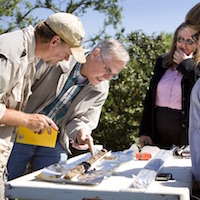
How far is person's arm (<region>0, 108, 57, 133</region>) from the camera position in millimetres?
2385

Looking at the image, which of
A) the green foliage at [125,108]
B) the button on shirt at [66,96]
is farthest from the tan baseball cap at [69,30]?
the green foliage at [125,108]

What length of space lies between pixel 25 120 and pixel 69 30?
0.62m

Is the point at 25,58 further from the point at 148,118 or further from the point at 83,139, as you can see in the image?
the point at 148,118

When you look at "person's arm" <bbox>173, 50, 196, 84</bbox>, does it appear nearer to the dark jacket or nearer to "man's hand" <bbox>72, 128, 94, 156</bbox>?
the dark jacket

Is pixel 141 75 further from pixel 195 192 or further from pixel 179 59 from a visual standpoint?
pixel 195 192

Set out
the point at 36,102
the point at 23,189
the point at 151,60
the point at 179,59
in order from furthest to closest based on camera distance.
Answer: the point at 151,60 < the point at 179,59 < the point at 36,102 < the point at 23,189

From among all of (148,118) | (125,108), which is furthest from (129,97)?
(148,118)

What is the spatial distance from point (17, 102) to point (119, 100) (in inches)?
168

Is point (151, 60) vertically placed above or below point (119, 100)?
above

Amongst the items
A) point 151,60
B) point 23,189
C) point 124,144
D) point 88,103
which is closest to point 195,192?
point 23,189

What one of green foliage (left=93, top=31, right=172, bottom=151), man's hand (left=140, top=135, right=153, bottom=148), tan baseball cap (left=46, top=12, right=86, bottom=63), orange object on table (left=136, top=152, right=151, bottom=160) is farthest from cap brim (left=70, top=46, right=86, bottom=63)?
green foliage (left=93, top=31, right=172, bottom=151)

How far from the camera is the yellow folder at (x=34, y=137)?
2.61 metres

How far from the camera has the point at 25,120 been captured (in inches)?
96.6

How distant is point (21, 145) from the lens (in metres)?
3.11
